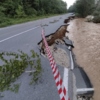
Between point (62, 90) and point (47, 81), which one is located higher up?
point (62, 90)

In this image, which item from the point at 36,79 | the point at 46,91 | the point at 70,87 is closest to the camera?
the point at 46,91

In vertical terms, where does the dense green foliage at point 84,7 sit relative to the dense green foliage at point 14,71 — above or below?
below

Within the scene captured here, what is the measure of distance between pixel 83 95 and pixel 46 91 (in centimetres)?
106

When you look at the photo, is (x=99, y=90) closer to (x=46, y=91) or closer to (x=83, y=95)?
(x=83, y=95)

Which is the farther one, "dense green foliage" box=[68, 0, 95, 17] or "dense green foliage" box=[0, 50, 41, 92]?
"dense green foliage" box=[68, 0, 95, 17]

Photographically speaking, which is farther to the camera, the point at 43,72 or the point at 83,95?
the point at 43,72

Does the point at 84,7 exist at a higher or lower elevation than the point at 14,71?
lower

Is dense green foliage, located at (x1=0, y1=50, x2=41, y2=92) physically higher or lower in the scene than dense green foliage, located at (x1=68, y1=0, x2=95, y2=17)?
higher

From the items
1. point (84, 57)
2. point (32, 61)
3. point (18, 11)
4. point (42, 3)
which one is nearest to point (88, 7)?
point (42, 3)

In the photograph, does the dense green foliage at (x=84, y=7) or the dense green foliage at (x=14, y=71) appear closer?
the dense green foliage at (x=14, y=71)

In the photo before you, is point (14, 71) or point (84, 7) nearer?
point (14, 71)

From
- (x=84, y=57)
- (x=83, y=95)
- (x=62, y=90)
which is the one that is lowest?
(x=84, y=57)

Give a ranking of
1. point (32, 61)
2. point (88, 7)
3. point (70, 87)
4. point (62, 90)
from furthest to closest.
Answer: point (88, 7), point (32, 61), point (70, 87), point (62, 90)

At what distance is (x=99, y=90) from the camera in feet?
17.5
